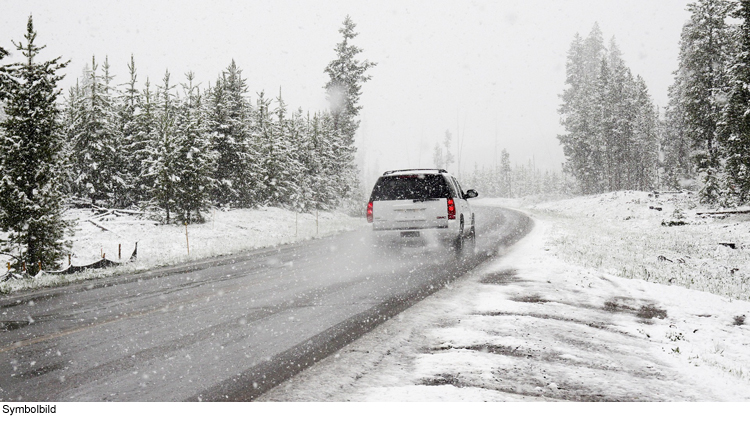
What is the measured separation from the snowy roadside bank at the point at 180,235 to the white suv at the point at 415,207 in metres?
5.80

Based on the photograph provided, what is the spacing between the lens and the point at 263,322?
18.6 feet

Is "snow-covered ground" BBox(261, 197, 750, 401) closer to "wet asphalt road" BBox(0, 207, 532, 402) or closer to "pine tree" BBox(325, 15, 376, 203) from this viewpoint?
"wet asphalt road" BBox(0, 207, 532, 402)

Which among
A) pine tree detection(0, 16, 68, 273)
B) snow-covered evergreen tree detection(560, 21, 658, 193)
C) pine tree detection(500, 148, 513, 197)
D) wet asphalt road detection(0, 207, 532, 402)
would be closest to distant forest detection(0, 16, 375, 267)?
pine tree detection(0, 16, 68, 273)

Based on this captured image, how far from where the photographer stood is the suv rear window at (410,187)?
38.1 feet

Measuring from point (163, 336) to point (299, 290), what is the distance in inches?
109

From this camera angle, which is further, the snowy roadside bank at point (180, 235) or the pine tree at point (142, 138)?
the pine tree at point (142, 138)

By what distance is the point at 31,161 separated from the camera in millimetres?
13953

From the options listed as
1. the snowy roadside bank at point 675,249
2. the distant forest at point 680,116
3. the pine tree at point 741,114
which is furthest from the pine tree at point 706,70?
the pine tree at point 741,114

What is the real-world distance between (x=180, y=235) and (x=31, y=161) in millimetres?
8443

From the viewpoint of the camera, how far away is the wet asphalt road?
380cm

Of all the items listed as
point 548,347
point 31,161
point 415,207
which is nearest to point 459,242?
point 415,207

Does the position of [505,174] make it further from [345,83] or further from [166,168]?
[166,168]

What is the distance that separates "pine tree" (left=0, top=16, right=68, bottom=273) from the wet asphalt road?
6.30 metres

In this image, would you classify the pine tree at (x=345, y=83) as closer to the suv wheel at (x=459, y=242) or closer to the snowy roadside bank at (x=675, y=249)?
the snowy roadside bank at (x=675, y=249)
